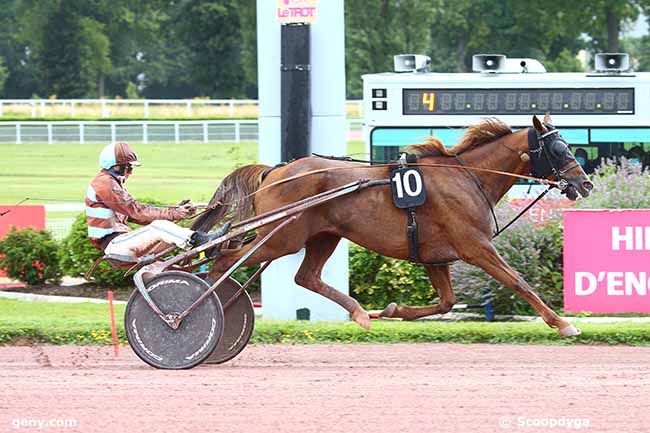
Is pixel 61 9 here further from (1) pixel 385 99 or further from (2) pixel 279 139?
(2) pixel 279 139

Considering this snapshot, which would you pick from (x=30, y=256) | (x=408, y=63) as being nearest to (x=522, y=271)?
(x=30, y=256)

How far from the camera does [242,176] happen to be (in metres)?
9.06

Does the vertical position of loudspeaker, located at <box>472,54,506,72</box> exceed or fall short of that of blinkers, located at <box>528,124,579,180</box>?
it exceeds it

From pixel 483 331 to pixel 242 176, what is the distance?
91.0 inches

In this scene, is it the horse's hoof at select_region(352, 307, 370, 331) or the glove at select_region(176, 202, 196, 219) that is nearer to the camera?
the glove at select_region(176, 202, 196, 219)

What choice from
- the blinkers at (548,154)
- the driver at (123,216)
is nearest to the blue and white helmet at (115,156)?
the driver at (123,216)

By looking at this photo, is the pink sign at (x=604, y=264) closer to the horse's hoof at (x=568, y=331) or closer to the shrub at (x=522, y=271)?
the shrub at (x=522, y=271)

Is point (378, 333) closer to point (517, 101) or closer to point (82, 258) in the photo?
point (82, 258)

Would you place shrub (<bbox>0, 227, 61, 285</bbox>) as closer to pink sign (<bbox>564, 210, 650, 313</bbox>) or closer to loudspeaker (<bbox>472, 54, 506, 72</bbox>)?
pink sign (<bbox>564, 210, 650, 313</bbox>)

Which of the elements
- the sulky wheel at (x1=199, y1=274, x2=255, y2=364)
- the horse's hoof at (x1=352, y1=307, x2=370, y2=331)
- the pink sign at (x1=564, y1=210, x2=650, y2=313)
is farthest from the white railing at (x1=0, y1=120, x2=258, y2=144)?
the horse's hoof at (x1=352, y1=307, x2=370, y2=331)

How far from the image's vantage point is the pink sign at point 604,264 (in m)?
10.9

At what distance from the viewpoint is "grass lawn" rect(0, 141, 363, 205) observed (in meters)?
24.0

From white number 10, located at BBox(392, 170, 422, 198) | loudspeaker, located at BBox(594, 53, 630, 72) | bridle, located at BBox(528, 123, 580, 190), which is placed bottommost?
white number 10, located at BBox(392, 170, 422, 198)

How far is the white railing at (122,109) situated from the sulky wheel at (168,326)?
3060 cm
